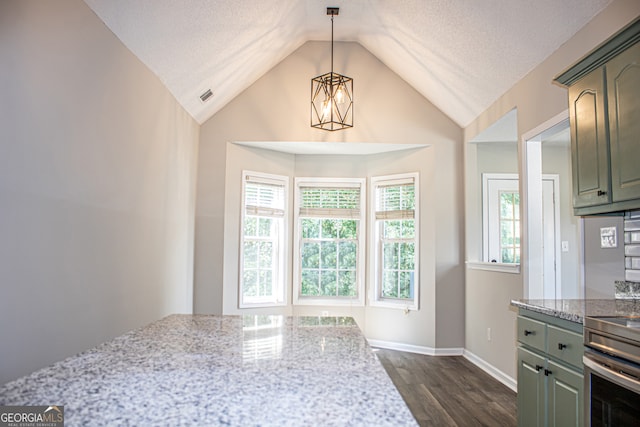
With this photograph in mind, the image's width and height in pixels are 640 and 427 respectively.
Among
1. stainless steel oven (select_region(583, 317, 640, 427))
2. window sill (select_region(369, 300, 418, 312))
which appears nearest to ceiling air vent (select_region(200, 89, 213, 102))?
window sill (select_region(369, 300, 418, 312))

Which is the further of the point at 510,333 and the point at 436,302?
the point at 436,302

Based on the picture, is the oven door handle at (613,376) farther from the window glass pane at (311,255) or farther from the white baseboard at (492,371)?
the window glass pane at (311,255)

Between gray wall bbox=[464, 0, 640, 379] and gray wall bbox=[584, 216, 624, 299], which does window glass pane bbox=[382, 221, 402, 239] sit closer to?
gray wall bbox=[464, 0, 640, 379]

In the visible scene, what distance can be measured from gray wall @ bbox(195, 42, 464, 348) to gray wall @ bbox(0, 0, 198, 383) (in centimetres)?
115

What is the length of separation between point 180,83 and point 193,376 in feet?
11.0

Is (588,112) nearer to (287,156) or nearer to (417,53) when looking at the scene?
(417,53)

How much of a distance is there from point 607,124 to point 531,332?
109cm

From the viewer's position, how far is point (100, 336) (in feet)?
8.94

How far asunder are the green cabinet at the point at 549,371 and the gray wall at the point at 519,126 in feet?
4.66

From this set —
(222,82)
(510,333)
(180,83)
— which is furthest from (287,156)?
(510,333)

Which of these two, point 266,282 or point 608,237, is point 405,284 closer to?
point 266,282

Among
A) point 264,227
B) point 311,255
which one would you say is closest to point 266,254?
point 264,227

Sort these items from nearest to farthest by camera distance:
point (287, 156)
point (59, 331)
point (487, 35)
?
point (59, 331), point (487, 35), point (287, 156)

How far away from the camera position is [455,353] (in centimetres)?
489
